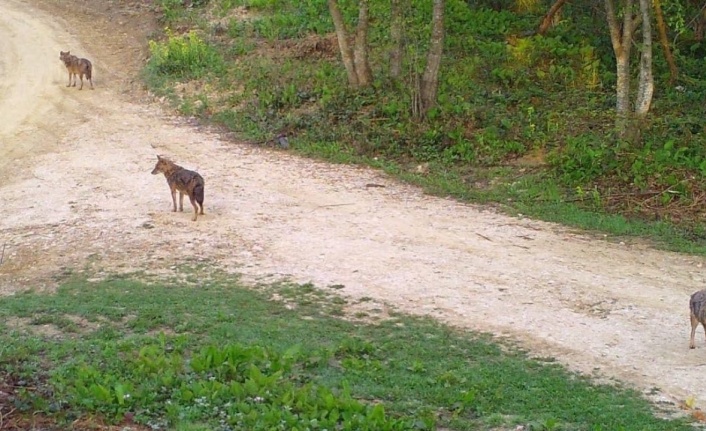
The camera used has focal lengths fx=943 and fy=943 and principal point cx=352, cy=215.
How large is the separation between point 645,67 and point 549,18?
6836mm

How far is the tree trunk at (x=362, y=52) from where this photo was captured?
21969 millimetres

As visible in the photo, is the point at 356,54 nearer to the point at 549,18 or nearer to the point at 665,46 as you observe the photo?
the point at 549,18

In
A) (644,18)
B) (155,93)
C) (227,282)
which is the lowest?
(227,282)

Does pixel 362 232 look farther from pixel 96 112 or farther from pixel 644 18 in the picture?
pixel 96 112

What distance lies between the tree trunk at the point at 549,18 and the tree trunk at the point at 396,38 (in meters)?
4.23

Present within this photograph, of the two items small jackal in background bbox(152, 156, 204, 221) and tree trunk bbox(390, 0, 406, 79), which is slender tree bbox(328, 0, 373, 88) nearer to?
tree trunk bbox(390, 0, 406, 79)

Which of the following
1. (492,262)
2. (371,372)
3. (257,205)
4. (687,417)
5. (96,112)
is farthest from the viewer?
(96,112)

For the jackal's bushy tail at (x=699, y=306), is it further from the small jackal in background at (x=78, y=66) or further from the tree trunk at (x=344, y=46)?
the small jackal in background at (x=78, y=66)

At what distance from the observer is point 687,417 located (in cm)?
884

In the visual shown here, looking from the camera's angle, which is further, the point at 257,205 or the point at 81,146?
the point at 81,146

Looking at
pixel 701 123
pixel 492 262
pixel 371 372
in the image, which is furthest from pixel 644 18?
pixel 371 372

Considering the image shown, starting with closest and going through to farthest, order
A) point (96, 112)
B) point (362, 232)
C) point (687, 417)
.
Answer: point (687, 417) < point (362, 232) < point (96, 112)

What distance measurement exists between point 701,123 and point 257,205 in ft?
30.8

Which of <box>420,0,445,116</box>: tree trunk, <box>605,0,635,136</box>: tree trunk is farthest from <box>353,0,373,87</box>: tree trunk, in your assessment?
<box>605,0,635,136</box>: tree trunk
